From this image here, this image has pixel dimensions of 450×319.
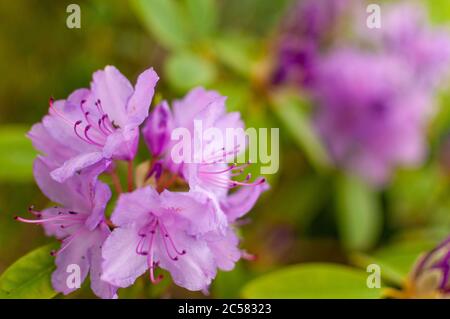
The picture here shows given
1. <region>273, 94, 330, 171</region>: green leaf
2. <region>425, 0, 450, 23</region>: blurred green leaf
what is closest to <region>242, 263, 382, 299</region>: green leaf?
<region>273, 94, 330, 171</region>: green leaf

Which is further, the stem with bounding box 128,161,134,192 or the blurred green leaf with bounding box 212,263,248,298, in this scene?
the blurred green leaf with bounding box 212,263,248,298

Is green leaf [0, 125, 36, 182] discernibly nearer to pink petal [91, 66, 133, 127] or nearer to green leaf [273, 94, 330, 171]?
pink petal [91, 66, 133, 127]

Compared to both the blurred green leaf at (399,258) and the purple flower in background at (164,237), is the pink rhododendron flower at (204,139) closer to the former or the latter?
the purple flower in background at (164,237)

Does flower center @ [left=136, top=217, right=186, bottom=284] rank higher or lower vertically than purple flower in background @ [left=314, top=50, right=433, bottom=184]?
lower

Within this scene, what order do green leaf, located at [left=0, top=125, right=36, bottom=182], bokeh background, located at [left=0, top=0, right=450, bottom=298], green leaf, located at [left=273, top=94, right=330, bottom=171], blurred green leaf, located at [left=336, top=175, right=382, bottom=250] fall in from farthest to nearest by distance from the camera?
blurred green leaf, located at [left=336, top=175, right=382, bottom=250]
green leaf, located at [left=273, top=94, right=330, bottom=171]
bokeh background, located at [left=0, top=0, right=450, bottom=298]
green leaf, located at [left=0, top=125, right=36, bottom=182]

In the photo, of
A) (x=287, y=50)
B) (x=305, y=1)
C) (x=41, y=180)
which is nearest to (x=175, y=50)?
(x=287, y=50)

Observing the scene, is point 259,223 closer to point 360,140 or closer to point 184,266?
point 360,140

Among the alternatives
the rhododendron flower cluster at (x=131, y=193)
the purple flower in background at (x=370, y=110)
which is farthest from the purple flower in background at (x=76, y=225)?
the purple flower in background at (x=370, y=110)
